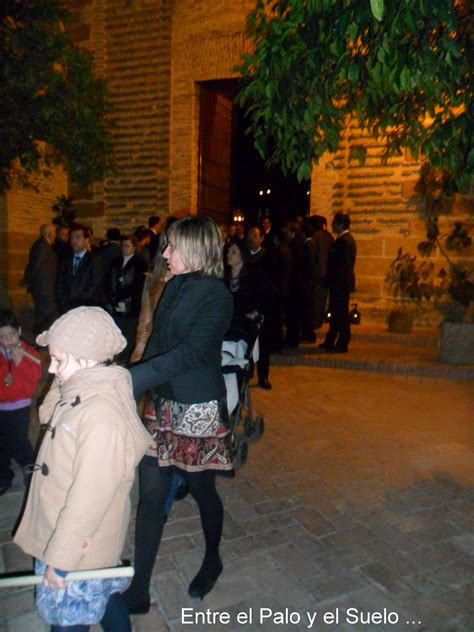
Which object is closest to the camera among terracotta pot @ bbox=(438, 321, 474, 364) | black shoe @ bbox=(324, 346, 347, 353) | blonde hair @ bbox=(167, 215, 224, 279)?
blonde hair @ bbox=(167, 215, 224, 279)

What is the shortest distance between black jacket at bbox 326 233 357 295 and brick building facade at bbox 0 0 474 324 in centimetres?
262

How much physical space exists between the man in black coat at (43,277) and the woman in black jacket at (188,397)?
20.8 feet

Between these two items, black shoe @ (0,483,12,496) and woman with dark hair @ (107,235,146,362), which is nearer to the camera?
black shoe @ (0,483,12,496)

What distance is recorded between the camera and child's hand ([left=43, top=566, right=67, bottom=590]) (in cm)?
203

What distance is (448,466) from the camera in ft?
16.5

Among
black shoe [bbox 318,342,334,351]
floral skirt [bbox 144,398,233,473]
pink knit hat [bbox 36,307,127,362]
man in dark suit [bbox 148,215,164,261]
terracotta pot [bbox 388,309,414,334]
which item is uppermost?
man in dark suit [bbox 148,215,164,261]

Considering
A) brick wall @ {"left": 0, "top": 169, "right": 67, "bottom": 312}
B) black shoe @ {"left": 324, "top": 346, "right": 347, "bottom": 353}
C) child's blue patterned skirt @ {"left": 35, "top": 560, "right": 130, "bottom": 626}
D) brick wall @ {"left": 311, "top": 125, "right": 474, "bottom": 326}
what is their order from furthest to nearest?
brick wall @ {"left": 0, "top": 169, "right": 67, "bottom": 312}, brick wall @ {"left": 311, "top": 125, "right": 474, "bottom": 326}, black shoe @ {"left": 324, "top": 346, "right": 347, "bottom": 353}, child's blue patterned skirt @ {"left": 35, "top": 560, "right": 130, "bottom": 626}

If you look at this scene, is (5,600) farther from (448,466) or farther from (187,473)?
(448,466)

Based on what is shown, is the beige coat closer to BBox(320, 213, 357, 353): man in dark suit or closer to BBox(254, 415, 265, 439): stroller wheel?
BBox(254, 415, 265, 439): stroller wheel

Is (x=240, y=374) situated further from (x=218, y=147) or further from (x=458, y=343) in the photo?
(x=218, y=147)

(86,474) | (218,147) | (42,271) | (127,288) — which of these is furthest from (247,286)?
(218,147)

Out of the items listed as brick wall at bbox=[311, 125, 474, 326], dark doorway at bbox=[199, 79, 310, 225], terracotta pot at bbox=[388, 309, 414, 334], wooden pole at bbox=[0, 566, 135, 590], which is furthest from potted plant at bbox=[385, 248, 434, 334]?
wooden pole at bbox=[0, 566, 135, 590]

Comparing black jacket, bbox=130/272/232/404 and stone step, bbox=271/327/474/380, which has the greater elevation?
black jacket, bbox=130/272/232/404

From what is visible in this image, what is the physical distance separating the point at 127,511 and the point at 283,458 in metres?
3.02
